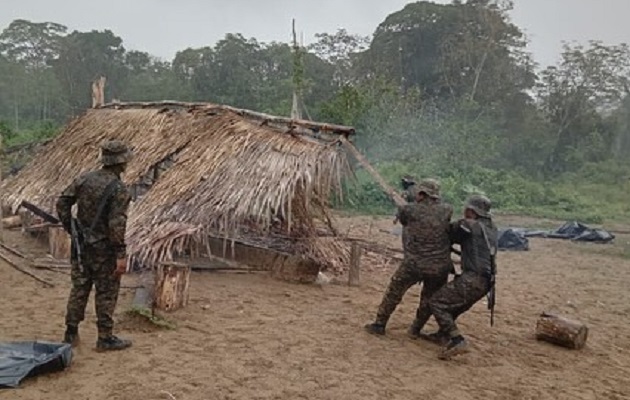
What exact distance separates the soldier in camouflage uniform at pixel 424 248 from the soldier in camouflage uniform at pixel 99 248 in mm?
2573

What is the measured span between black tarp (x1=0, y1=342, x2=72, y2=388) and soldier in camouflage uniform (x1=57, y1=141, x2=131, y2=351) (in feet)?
1.43

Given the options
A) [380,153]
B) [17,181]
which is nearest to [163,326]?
[17,181]

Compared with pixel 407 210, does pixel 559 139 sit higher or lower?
higher

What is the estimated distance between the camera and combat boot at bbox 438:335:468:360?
569 centimetres

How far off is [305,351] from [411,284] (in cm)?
129

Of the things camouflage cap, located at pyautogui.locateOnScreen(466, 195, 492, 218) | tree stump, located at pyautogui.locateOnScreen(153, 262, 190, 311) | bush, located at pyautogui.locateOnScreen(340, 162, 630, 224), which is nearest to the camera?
camouflage cap, located at pyautogui.locateOnScreen(466, 195, 492, 218)

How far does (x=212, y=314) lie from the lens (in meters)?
6.74

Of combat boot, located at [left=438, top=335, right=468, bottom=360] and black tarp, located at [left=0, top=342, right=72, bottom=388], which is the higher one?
combat boot, located at [left=438, top=335, right=468, bottom=360]

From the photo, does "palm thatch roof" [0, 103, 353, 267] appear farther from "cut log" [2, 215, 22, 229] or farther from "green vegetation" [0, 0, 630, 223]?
"green vegetation" [0, 0, 630, 223]

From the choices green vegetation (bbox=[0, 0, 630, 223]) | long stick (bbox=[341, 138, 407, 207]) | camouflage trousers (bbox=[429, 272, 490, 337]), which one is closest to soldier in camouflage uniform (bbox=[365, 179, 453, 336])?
camouflage trousers (bbox=[429, 272, 490, 337])

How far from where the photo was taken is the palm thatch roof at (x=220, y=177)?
26.1 ft

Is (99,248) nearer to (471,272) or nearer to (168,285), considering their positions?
(168,285)

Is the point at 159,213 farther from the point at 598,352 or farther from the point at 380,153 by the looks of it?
the point at 380,153

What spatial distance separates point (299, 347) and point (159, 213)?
3.20 m
